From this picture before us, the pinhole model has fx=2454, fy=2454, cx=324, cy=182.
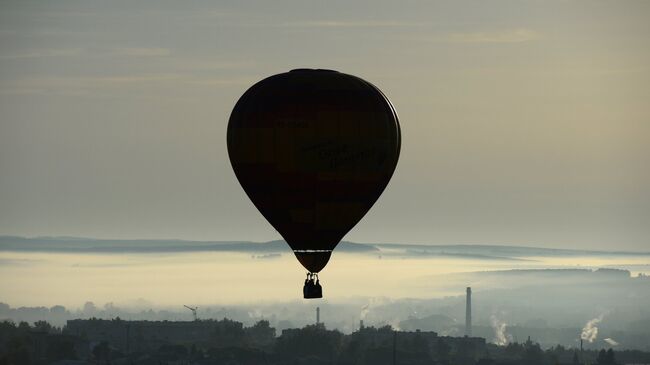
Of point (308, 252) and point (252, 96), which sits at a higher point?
point (252, 96)

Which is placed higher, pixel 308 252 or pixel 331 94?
pixel 331 94
